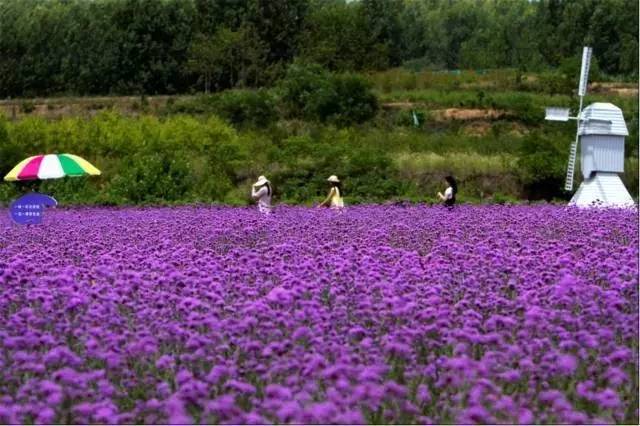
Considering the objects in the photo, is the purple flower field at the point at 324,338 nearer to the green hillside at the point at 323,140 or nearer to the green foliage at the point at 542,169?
the green hillside at the point at 323,140

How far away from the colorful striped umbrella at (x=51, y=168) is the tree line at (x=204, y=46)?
3403 cm

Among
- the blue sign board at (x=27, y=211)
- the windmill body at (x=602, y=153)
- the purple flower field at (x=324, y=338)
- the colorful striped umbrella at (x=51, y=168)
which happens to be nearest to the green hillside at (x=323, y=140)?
the windmill body at (x=602, y=153)

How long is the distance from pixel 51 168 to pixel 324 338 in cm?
1669

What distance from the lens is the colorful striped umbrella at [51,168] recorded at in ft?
67.5

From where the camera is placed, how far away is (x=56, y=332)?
5398mm

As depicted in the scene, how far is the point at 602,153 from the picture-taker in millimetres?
24281

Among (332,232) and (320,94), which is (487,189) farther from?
(332,232)

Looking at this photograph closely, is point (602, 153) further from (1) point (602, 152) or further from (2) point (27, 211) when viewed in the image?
(2) point (27, 211)

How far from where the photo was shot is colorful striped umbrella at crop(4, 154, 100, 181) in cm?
2056

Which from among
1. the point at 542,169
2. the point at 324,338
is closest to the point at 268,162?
the point at 542,169

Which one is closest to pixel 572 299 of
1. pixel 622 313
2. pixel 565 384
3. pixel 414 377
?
pixel 622 313

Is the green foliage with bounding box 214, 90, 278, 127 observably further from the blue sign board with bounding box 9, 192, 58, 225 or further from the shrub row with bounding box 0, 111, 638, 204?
the blue sign board with bounding box 9, 192, 58, 225

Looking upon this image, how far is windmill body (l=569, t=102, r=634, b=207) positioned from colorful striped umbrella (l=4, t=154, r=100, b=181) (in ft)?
35.2

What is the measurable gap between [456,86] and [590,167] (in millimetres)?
27395
